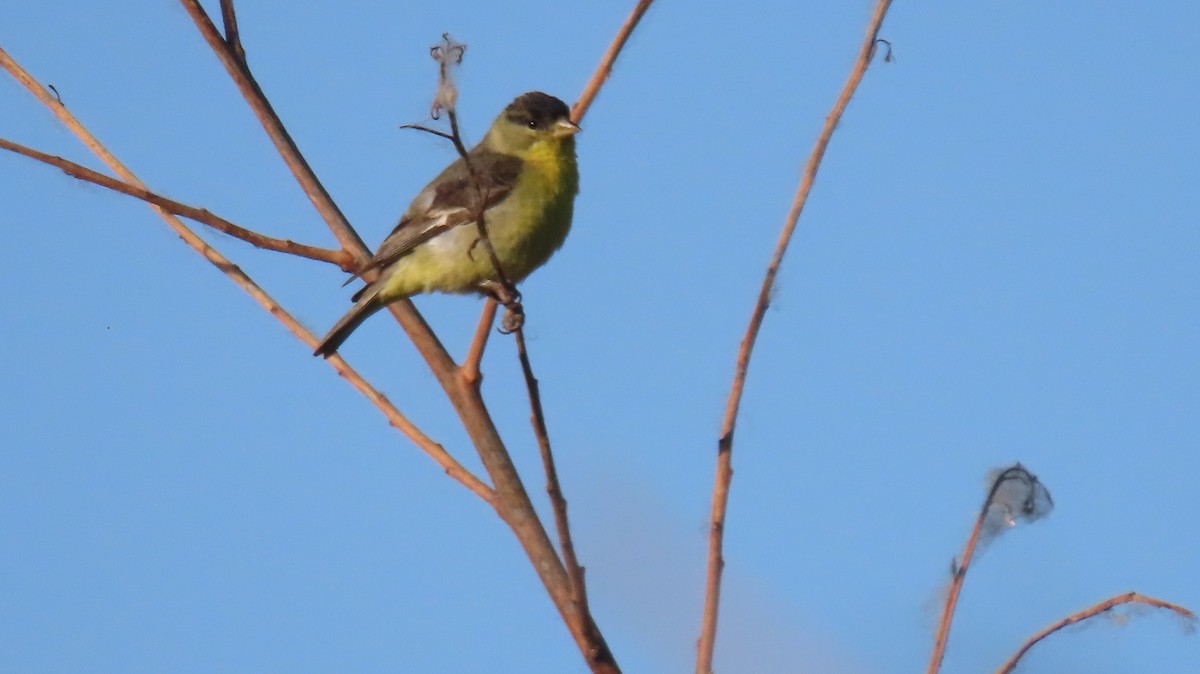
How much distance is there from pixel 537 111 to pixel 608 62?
7.15 ft

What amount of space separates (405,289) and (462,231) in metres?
0.35

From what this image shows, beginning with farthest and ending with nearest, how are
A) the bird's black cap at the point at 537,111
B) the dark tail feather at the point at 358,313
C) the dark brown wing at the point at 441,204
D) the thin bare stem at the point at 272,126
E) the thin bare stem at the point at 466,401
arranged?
the bird's black cap at the point at 537,111, the dark brown wing at the point at 441,204, the dark tail feather at the point at 358,313, the thin bare stem at the point at 272,126, the thin bare stem at the point at 466,401

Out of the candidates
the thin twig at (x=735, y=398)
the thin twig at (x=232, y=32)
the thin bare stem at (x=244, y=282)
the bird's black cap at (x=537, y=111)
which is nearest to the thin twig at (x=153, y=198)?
the thin bare stem at (x=244, y=282)

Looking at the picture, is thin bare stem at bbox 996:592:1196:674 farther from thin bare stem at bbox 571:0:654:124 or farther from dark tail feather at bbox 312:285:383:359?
dark tail feather at bbox 312:285:383:359

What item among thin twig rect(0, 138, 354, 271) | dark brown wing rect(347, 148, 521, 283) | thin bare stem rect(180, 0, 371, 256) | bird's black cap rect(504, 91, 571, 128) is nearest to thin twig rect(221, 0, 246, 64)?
thin bare stem rect(180, 0, 371, 256)

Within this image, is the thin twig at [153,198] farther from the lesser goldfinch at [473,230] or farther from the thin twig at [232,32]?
the lesser goldfinch at [473,230]

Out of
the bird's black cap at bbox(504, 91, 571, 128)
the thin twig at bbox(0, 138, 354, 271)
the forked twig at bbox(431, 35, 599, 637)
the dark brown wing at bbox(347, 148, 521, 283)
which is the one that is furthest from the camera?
the bird's black cap at bbox(504, 91, 571, 128)

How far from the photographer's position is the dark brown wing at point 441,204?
187 inches

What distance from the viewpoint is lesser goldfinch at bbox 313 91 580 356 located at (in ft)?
15.3

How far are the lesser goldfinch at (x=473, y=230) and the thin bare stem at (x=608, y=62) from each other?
3.54ft

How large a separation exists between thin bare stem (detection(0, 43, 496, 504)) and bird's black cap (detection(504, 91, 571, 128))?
2374 millimetres

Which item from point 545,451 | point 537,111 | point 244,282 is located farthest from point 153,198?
point 537,111

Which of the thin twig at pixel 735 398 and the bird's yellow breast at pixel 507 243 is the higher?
the bird's yellow breast at pixel 507 243

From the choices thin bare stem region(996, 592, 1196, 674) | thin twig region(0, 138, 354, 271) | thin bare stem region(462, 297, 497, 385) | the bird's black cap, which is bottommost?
thin bare stem region(996, 592, 1196, 674)
